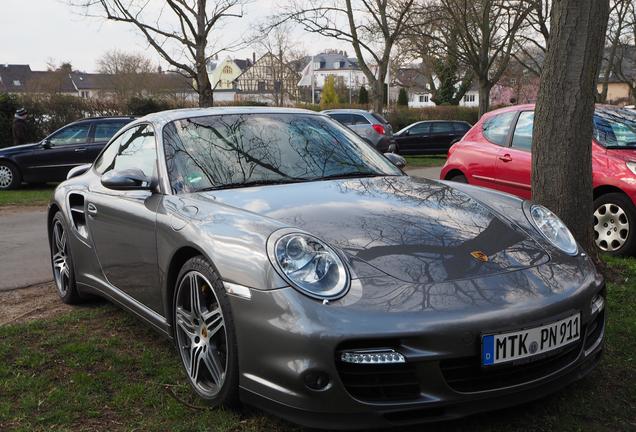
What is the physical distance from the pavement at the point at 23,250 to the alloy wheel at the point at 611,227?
507 cm

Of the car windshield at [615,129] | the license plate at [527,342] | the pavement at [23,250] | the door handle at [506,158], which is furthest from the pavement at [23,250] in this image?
the car windshield at [615,129]

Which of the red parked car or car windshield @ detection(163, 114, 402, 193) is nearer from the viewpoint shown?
car windshield @ detection(163, 114, 402, 193)

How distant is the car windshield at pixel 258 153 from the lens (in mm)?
3529

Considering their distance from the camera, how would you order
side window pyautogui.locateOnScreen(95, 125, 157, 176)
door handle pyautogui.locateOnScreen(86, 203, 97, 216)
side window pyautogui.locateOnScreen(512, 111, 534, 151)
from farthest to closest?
side window pyautogui.locateOnScreen(512, 111, 534, 151), door handle pyautogui.locateOnScreen(86, 203, 97, 216), side window pyautogui.locateOnScreen(95, 125, 157, 176)

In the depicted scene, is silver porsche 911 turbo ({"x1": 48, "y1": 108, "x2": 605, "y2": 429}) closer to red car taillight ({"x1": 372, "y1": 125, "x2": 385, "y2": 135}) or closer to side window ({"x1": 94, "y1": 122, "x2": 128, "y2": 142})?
side window ({"x1": 94, "y1": 122, "x2": 128, "y2": 142})

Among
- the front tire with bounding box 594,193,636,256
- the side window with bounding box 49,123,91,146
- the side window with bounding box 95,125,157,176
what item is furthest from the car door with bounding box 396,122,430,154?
the side window with bounding box 95,125,157,176

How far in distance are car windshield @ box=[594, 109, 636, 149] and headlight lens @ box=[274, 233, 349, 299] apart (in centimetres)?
469

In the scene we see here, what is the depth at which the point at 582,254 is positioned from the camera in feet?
10.2

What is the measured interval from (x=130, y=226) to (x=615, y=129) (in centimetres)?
507

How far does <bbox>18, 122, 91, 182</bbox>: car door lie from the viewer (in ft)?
45.4

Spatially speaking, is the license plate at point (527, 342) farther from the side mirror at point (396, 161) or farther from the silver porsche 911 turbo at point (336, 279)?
the side mirror at point (396, 161)

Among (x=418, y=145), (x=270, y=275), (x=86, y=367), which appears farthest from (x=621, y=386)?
(x=418, y=145)

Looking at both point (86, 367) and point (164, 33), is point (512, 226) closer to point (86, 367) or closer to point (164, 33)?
point (86, 367)

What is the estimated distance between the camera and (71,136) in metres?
14.1
